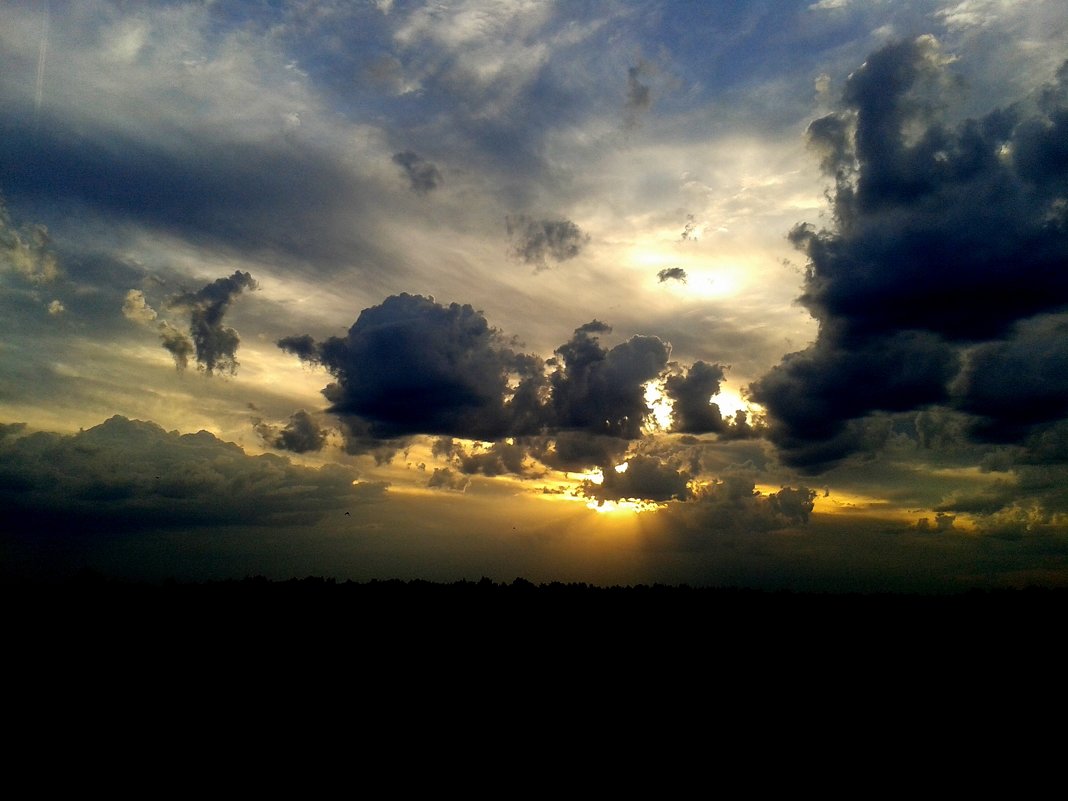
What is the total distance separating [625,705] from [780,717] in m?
10.4

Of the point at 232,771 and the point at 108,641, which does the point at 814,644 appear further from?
the point at 108,641

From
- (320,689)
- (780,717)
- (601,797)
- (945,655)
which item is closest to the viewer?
(601,797)

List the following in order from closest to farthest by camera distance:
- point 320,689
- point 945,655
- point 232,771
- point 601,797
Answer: point 601,797
point 232,771
point 320,689
point 945,655

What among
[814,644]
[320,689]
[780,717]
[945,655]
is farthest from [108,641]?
[945,655]

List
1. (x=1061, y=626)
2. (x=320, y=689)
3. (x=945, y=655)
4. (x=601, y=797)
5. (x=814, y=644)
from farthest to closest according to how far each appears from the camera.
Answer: (x=1061, y=626) < (x=814, y=644) < (x=945, y=655) < (x=320, y=689) < (x=601, y=797)

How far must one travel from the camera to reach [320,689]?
47906 mm

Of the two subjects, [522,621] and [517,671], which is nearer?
[517,671]

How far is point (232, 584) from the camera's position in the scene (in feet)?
380

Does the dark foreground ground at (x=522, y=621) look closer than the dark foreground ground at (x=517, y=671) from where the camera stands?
No

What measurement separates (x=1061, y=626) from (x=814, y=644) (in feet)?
133

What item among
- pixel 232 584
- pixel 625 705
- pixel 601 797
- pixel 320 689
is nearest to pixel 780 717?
pixel 625 705

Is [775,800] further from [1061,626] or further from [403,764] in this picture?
[1061,626]

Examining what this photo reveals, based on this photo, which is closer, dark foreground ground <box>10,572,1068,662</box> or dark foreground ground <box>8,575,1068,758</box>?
dark foreground ground <box>8,575,1068,758</box>

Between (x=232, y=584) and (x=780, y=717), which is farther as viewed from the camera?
(x=232, y=584)
